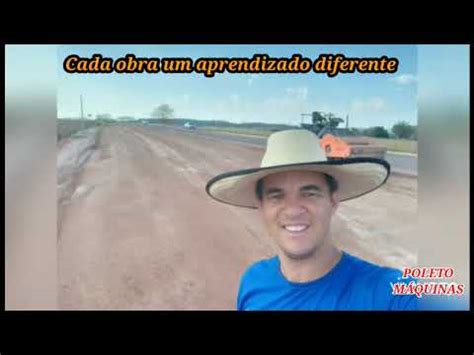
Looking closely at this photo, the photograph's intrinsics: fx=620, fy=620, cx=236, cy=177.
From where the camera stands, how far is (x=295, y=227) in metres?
3.54

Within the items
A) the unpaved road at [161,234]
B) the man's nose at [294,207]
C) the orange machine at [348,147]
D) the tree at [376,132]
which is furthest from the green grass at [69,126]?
the tree at [376,132]

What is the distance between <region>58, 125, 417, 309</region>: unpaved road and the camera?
12.0ft

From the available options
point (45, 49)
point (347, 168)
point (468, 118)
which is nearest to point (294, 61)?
point (347, 168)

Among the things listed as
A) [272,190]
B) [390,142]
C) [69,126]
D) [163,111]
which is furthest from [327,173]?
[69,126]

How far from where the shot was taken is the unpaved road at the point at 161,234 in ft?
12.0

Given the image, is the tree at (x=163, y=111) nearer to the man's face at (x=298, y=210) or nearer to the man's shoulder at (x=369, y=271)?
the man's face at (x=298, y=210)

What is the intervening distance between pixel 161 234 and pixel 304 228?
0.84 m

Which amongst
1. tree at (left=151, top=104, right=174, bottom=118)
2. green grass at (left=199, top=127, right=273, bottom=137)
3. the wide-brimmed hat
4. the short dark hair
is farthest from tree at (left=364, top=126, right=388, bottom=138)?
tree at (left=151, top=104, right=174, bottom=118)

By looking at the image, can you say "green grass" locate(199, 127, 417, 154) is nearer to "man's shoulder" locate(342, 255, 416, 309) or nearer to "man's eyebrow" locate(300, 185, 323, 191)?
"man's eyebrow" locate(300, 185, 323, 191)

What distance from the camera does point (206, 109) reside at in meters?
3.62

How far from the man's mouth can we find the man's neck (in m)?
0.15

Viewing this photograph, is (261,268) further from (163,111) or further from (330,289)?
(163,111)

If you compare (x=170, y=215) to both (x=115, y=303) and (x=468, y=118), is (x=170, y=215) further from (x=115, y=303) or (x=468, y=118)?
(x=468, y=118)
